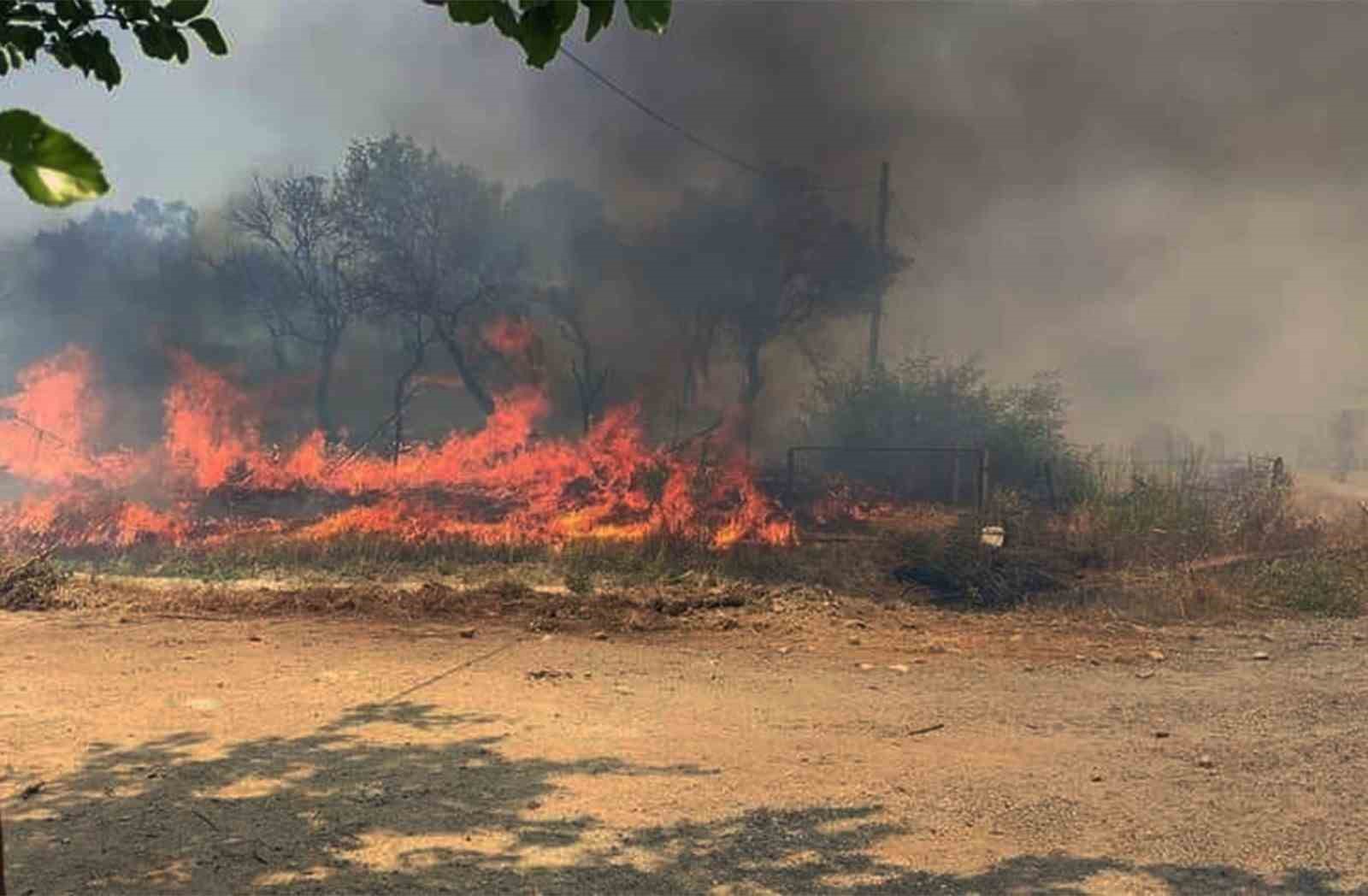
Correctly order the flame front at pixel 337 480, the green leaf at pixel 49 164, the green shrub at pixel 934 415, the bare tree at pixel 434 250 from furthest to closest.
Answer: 1. the bare tree at pixel 434 250
2. the green shrub at pixel 934 415
3. the flame front at pixel 337 480
4. the green leaf at pixel 49 164

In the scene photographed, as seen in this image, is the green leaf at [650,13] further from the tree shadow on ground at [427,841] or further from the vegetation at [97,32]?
the tree shadow on ground at [427,841]

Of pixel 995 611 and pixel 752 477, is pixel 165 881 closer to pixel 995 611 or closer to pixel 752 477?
pixel 995 611

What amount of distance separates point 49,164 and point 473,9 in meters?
0.83

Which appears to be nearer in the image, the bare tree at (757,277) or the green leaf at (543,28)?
the green leaf at (543,28)

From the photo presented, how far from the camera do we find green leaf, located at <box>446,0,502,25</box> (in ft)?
5.81

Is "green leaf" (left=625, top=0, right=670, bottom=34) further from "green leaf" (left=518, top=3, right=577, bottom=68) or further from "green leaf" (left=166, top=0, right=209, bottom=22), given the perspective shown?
"green leaf" (left=166, top=0, right=209, bottom=22)

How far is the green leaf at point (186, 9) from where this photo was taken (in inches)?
84.0

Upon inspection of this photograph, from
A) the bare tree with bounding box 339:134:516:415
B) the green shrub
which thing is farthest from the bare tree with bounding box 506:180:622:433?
the green shrub

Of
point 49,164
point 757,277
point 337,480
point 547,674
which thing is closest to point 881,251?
point 757,277

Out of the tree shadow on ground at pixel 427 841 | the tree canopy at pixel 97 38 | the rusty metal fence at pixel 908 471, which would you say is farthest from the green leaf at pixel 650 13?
the rusty metal fence at pixel 908 471

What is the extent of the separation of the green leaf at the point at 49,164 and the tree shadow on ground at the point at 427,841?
279cm

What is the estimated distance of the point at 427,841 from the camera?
3.77m

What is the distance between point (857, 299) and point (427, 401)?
9.86 metres

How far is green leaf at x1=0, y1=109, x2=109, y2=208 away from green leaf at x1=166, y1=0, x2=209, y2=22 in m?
1.14
